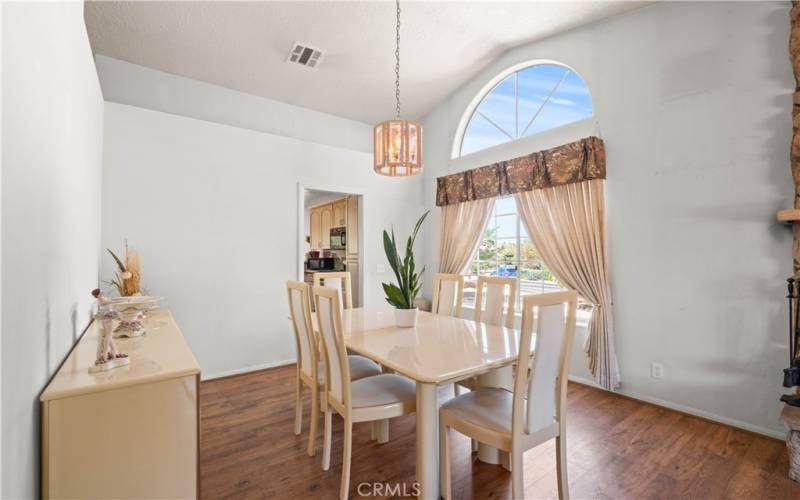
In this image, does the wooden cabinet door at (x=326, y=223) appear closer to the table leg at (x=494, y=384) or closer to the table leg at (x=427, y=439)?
the table leg at (x=494, y=384)

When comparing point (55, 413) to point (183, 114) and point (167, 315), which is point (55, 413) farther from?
point (183, 114)

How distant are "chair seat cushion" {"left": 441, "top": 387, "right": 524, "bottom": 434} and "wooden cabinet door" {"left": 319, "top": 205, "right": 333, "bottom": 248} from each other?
4.83 m

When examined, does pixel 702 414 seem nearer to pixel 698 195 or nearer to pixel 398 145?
pixel 698 195

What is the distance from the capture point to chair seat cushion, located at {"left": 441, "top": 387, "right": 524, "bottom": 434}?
1.60m

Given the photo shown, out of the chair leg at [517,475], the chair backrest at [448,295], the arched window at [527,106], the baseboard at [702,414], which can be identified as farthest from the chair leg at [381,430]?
the arched window at [527,106]

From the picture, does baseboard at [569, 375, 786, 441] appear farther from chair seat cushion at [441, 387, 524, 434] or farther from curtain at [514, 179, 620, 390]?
chair seat cushion at [441, 387, 524, 434]

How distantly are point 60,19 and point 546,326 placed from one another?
7.98ft

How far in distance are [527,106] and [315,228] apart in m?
4.57

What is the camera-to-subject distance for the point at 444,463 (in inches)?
66.9

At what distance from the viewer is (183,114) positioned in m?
3.82

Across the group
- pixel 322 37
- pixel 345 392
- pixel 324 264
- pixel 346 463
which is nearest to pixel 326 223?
pixel 324 264

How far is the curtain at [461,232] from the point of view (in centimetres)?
430

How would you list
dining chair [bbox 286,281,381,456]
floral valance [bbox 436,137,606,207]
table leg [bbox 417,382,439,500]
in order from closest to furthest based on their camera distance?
table leg [bbox 417,382,439,500], dining chair [bbox 286,281,381,456], floral valance [bbox 436,137,606,207]

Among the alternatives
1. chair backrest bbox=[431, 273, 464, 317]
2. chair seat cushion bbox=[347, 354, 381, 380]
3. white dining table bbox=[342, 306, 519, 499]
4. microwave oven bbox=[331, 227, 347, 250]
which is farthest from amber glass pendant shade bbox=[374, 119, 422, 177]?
microwave oven bbox=[331, 227, 347, 250]
